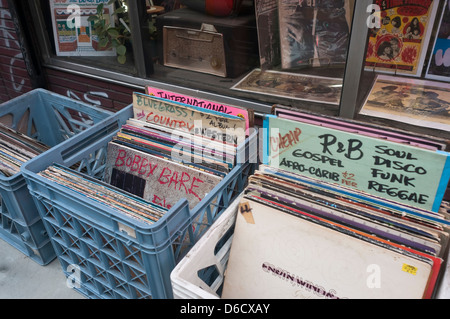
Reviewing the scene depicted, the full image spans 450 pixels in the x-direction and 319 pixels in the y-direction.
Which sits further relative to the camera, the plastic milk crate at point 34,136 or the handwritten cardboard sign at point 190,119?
the plastic milk crate at point 34,136

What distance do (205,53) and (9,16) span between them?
172cm

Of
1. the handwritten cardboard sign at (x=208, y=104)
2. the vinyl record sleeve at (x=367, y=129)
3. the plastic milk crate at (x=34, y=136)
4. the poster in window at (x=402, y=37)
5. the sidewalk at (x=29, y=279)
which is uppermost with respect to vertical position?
the poster in window at (x=402, y=37)

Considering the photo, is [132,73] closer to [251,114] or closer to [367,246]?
[251,114]

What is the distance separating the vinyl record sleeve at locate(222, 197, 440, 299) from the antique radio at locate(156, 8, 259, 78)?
1.09 m

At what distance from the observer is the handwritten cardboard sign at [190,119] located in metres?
1.67

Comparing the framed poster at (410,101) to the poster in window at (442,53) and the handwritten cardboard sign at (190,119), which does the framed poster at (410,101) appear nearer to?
the poster in window at (442,53)

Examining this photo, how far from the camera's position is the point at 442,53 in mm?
1869

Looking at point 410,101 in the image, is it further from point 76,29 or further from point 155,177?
point 76,29

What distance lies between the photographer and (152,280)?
1360mm

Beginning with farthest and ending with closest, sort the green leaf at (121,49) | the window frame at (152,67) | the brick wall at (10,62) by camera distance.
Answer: the brick wall at (10,62) < the green leaf at (121,49) < the window frame at (152,67)

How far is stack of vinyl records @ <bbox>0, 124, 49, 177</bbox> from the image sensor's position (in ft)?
5.95

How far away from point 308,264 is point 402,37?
139 cm

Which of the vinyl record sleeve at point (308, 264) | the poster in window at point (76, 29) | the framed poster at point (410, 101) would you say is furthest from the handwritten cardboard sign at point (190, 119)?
the poster in window at point (76, 29)

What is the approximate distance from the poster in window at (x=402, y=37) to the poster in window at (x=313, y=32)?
0.57ft
